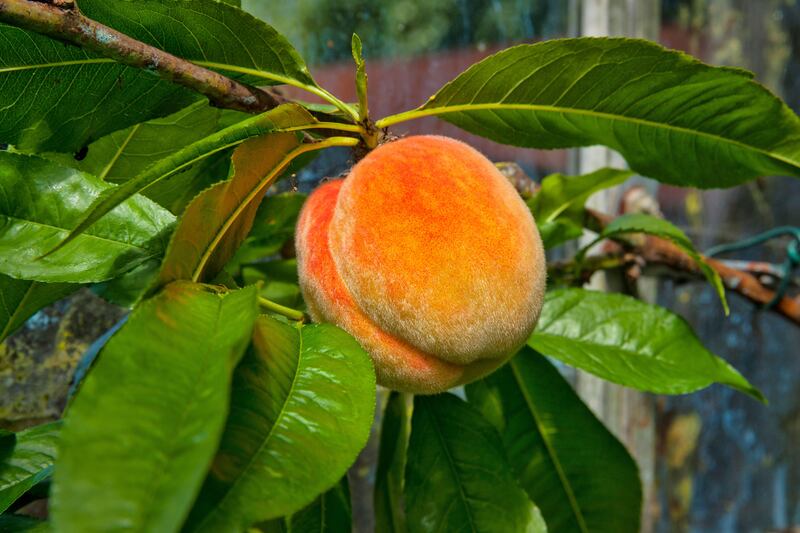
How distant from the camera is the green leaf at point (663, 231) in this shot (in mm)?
721

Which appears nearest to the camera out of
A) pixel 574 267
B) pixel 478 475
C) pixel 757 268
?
pixel 478 475

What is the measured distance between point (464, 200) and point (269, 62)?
0.60 ft

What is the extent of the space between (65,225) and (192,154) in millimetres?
174

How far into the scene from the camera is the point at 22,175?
51cm

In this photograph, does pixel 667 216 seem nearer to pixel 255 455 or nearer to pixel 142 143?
pixel 142 143

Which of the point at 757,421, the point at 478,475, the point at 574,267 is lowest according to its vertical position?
the point at 757,421

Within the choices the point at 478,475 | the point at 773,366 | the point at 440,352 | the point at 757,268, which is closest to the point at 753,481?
the point at 773,366

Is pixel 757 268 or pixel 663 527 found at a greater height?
pixel 757 268

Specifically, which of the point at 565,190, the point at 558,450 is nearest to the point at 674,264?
the point at 565,190

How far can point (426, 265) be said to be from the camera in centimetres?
44

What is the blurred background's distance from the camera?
0.85 meters

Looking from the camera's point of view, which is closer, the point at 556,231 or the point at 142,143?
the point at 142,143

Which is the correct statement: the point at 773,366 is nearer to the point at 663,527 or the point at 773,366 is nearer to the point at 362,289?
the point at 663,527

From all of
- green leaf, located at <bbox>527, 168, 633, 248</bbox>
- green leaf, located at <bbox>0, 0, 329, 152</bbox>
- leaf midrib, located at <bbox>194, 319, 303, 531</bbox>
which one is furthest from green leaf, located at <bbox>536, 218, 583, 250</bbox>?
leaf midrib, located at <bbox>194, 319, 303, 531</bbox>
